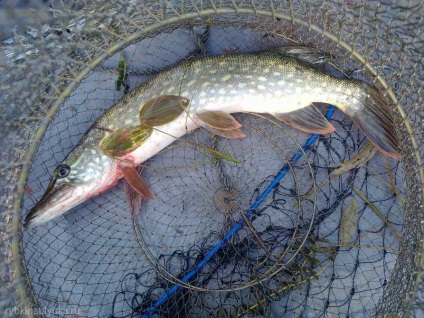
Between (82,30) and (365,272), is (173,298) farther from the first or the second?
(82,30)

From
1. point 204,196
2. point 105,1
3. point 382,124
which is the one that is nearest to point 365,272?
point 382,124

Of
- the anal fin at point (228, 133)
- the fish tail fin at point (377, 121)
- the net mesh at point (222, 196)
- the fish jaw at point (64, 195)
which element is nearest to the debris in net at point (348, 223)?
the net mesh at point (222, 196)

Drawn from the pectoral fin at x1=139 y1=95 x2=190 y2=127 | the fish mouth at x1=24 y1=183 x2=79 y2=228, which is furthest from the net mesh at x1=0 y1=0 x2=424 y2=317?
the pectoral fin at x1=139 y1=95 x2=190 y2=127

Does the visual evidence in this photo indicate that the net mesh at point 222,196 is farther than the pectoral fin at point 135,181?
No

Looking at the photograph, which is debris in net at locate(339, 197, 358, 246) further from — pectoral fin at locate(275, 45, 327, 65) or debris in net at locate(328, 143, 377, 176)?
pectoral fin at locate(275, 45, 327, 65)

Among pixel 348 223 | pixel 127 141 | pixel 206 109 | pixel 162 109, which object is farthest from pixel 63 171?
pixel 348 223

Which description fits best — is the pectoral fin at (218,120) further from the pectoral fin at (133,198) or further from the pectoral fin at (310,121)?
the pectoral fin at (133,198)
